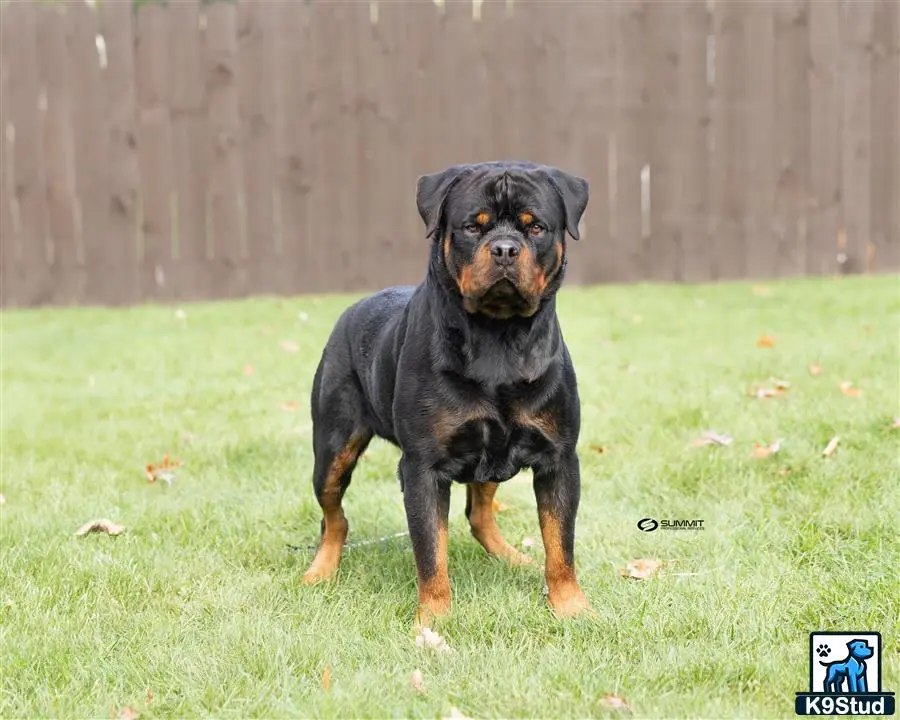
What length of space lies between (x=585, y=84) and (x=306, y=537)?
5.99 meters

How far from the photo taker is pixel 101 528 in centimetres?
408

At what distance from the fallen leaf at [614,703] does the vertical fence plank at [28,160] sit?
7495mm

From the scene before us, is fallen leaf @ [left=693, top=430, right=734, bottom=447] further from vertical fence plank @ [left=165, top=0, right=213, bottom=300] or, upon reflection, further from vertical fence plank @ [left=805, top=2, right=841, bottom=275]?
vertical fence plank @ [left=165, top=0, right=213, bottom=300]

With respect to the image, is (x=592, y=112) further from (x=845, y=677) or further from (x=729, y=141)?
(x=845, y=677)

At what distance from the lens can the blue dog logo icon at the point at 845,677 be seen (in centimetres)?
262

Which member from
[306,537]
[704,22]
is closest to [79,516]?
[306,537]

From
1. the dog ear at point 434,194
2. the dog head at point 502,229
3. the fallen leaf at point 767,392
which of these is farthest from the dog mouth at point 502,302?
the fallen leaf at point 767,392

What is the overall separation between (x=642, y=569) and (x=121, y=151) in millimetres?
6733

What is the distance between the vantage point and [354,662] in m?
2.92

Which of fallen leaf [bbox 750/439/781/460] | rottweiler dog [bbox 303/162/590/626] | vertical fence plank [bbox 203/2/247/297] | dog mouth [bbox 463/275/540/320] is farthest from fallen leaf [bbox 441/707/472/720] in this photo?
vertical fence plank [bbox 203/2/247/297]

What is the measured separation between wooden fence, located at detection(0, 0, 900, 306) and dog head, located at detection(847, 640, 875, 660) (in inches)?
251

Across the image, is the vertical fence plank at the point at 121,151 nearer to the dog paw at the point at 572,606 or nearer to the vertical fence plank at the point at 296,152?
the vertical fence plank at the point at 296,152

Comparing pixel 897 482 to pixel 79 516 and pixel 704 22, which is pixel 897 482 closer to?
pixel 79 516

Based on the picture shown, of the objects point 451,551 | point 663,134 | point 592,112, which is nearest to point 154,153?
point 592,112
